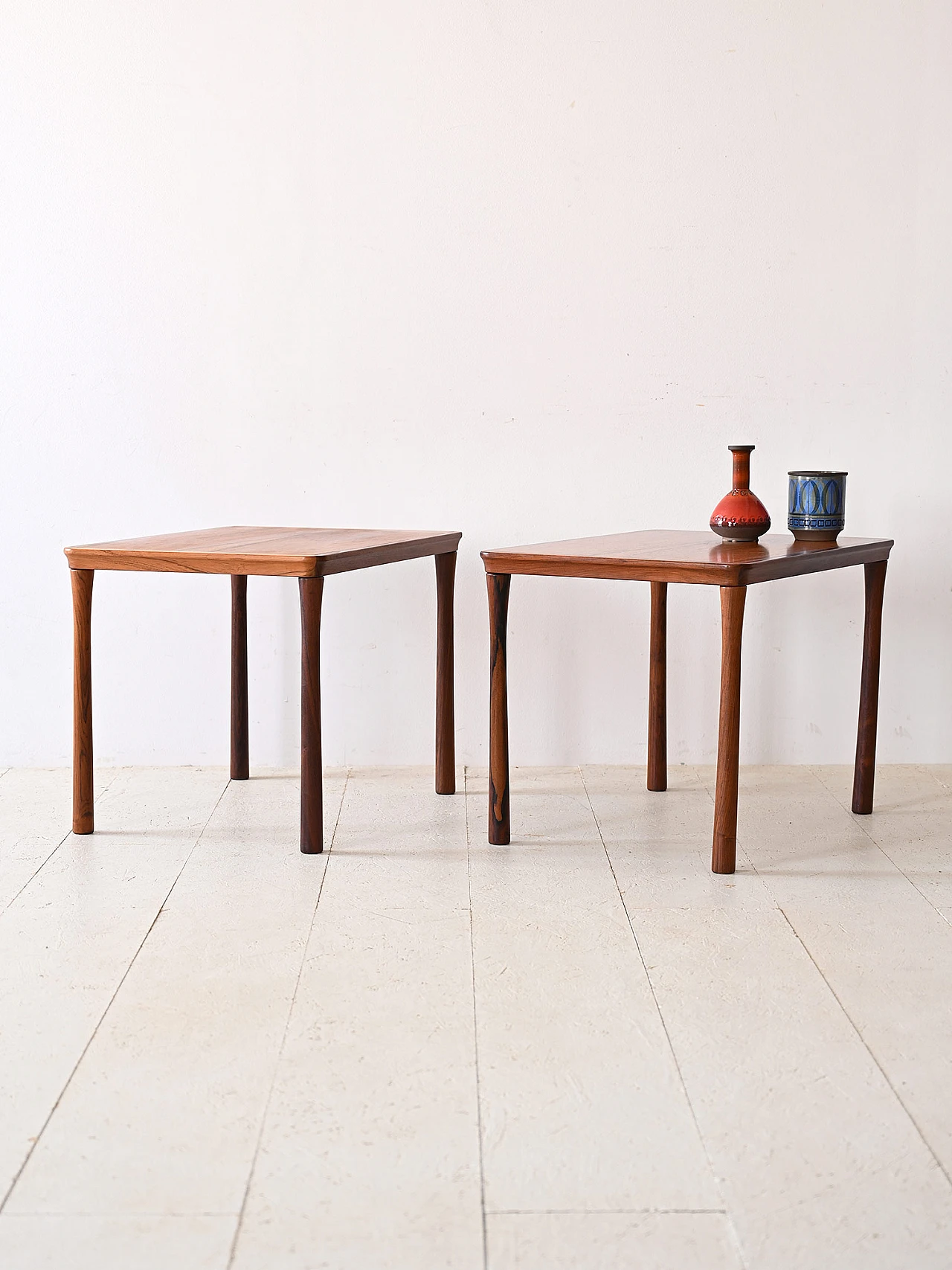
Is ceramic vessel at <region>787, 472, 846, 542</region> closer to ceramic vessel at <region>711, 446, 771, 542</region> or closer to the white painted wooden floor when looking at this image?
ceramic vessel at <region>711, 446, 771, 542</region>

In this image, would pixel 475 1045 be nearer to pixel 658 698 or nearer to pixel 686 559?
pixel 686 559

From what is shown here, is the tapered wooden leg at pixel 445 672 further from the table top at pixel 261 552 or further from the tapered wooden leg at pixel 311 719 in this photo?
the tapered wooden leg at pixel 311 719

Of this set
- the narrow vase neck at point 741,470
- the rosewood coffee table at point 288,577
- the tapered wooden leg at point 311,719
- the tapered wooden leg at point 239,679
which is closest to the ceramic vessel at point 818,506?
the narrow vase neck at point 741,470

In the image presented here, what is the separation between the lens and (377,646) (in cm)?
300

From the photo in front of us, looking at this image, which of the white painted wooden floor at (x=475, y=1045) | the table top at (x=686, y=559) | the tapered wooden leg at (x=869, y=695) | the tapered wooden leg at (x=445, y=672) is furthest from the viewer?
the tapered wooden leg at (x=445, y=672)

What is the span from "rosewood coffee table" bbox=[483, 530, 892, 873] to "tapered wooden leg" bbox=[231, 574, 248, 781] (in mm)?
693

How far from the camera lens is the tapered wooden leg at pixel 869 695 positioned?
2611 mm

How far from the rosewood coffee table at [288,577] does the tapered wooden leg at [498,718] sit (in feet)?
0.70

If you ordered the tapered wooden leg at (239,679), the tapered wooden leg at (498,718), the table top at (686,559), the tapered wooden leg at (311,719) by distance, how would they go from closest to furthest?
the table top at (686,559), the tapered wooden leg at (311,719), the tapered wooden leg at (498,718), the tapered wooden leg at (239,679)

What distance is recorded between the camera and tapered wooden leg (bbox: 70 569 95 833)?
2.42 meters

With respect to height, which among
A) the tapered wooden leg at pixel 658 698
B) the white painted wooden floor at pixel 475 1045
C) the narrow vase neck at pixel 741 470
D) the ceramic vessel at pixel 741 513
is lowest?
the white painted wooden floor at pixel 475 1045

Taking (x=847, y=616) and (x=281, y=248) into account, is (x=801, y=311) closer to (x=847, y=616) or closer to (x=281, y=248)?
(x=847, y=616)

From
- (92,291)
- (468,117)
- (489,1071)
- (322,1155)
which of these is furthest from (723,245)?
(322,1155)

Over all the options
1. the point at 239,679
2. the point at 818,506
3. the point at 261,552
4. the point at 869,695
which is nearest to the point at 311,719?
the point at 261,552
